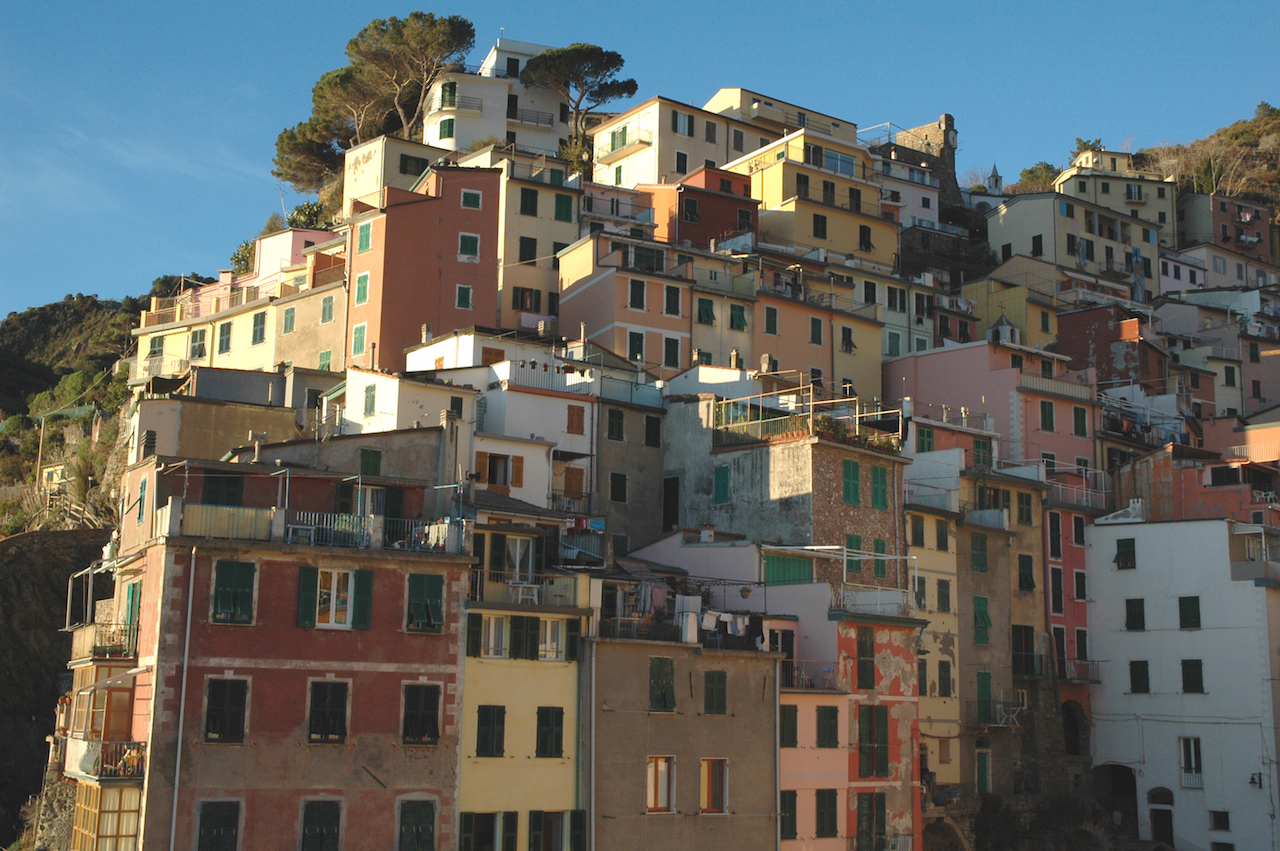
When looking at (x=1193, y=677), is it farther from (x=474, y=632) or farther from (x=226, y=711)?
(x=226, y=711)

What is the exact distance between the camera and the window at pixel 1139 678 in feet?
176

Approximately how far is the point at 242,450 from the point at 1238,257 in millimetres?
81590

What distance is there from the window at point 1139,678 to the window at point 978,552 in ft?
26.9

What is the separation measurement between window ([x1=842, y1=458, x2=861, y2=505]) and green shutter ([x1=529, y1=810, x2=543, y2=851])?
15470mm

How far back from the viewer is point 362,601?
32281mm

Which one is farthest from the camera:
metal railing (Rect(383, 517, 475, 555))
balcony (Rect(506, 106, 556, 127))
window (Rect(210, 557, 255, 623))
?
balcony (Rect(506, 106, 556, 127))

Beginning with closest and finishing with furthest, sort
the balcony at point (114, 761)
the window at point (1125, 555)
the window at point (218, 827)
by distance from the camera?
the window at point (218, 827) < the balcony at point (114, 761) < the window at point (1125, 555)

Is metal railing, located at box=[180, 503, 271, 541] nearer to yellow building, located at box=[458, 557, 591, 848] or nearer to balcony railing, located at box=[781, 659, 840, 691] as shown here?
yellow building, located at box=[458, 557, 591, 848]

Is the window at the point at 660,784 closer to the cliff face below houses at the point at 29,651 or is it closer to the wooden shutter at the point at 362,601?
the wooden shutter at the point at 362,601

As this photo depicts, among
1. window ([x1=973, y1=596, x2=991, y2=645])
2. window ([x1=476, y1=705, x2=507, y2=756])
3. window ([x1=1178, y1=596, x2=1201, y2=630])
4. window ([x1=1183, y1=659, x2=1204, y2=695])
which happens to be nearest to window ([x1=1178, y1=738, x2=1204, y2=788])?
window ([x1=1183, y1=659, x2=1204, y2=695])

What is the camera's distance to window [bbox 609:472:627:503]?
156 ft

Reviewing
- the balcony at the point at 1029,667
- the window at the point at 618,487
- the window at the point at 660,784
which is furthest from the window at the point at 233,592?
the balcony at the point at 1029,667

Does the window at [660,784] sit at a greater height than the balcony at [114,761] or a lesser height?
lesser

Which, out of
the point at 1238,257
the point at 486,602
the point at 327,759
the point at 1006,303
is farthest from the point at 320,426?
the point at 1238,257
